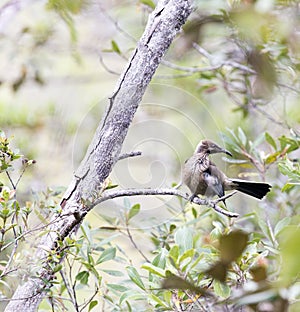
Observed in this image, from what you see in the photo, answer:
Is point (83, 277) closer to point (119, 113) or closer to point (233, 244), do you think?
point (119, 113)

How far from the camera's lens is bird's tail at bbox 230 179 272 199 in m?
1.24

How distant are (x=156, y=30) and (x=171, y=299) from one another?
1.57 ft

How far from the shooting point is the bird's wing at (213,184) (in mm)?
1287

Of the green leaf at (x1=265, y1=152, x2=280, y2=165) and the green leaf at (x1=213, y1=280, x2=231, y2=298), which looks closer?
the green leaf at (x1=213, y1=280, x2=231, y2=298)

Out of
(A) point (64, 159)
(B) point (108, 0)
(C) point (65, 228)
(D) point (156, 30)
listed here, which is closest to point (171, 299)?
(C) point (65, 228)

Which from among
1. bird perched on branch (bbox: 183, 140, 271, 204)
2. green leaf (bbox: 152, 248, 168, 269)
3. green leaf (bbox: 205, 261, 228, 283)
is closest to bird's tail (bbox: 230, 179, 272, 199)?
bird perched on branch (bbox: 183, 140, 271, 204)

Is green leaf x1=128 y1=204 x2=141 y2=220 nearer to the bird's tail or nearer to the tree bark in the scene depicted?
the bird's tail

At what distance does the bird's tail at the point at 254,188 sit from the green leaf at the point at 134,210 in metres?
0.24

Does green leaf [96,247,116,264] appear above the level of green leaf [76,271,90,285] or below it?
above

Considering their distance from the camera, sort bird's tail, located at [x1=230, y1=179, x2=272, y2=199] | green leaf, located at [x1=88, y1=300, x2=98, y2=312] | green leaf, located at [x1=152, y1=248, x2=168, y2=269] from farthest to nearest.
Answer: bird's tail, located at [x1=230, y1=179, x2=272, y2=199]
green leaf, located at [x1=88, y1=300, x2=98, y2=312]
green leaf, located at [x1=152, y1=248, x2=168, y2=269]

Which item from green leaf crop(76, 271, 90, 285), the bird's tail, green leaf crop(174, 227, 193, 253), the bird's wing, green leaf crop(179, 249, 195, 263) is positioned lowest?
green leaf crop(179, 249, 195, 263)

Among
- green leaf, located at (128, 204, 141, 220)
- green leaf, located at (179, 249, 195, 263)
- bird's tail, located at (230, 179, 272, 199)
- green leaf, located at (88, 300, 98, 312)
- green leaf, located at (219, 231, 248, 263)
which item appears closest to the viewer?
green leaf, located at (219, 231, 248, 263)

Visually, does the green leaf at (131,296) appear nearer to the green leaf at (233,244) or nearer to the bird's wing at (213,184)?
the bird's wing at (213,184)

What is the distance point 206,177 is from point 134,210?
195 mm
